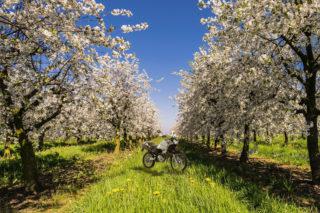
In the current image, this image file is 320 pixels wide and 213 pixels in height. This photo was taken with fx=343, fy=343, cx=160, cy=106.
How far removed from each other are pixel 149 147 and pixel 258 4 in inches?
353

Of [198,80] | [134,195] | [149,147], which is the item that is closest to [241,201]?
[134,195]

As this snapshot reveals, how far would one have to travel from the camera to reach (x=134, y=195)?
30.0 feet

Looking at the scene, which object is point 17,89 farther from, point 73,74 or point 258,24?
point 258,24

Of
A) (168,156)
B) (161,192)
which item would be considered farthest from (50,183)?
(161,192)

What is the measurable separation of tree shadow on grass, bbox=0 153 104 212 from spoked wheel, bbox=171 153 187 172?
12.3ft

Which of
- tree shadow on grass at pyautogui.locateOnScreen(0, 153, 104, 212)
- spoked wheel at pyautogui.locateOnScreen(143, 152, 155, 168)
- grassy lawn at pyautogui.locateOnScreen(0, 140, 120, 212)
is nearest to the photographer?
grassy lawn at pyautogui.locateOnScreen(0, 140, 120, 212)

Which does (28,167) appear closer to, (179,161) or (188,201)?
(179,161)

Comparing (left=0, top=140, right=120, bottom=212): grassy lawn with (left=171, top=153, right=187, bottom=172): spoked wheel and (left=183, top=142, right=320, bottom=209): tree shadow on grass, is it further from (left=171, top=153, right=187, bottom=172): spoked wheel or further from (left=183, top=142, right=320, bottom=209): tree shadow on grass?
(left=183, top=142, right=320, bottom=209): tree shadow on grass

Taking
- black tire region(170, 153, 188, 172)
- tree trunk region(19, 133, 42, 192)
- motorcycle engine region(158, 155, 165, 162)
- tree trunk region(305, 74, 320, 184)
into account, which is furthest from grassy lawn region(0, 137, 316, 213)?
tree trunk region(305, 74, 320, 184)

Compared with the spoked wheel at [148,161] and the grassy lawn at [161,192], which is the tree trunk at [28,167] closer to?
the grassy lawn at [161,192]

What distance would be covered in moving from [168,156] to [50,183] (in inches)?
222

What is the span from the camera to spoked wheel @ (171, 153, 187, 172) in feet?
49.1

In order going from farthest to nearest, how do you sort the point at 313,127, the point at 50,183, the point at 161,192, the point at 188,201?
the point at 50,183 < the point at 313,127 < the point at 161,192 < the point at 188,201

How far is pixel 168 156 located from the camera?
54.4ft
